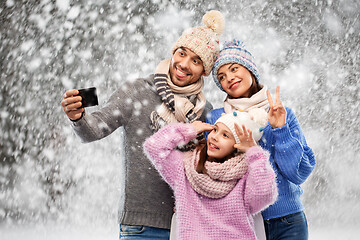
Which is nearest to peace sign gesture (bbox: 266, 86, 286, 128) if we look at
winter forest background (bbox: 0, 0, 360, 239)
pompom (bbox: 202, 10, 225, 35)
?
pompom (bbox: 202, 10, 225, 35)

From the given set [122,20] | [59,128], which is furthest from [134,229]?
[122,20]

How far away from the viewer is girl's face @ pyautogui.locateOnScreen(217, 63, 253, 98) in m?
1.56

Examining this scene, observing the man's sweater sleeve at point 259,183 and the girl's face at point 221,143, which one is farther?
the girl's face at point 221,143

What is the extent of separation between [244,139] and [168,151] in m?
0.27

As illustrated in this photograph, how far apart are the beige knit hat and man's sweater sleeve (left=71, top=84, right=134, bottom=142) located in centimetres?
30

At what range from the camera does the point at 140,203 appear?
4.78ft

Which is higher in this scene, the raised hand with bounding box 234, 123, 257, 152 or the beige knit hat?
the beige knit hat

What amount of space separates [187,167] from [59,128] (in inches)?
143

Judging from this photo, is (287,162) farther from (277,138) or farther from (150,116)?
(150,116)

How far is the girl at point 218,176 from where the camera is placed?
1287mm

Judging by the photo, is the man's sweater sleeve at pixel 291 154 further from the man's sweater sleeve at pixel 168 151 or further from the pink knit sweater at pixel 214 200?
the man's sweater sleeve at pixel 168 151

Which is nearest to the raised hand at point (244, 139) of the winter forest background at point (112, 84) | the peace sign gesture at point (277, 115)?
the peace sign gesture at point (277, 115)

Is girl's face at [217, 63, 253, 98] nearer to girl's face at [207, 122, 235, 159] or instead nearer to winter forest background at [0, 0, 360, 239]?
girl's face at [207, 122, 235, 159]

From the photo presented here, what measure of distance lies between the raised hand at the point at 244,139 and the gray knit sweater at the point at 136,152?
0.35 m
